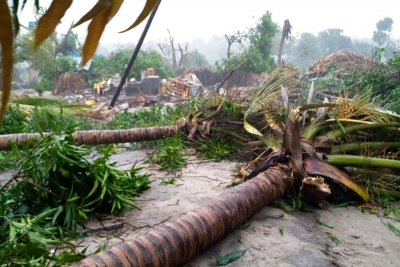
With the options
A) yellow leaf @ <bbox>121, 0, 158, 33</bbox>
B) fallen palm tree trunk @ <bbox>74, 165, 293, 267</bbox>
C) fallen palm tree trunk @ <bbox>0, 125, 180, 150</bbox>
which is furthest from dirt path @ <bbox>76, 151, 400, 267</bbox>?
fallen palm tree trunk @ <bbox>0, 125, 180, 150</bbox>

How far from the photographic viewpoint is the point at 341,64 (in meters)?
9.70

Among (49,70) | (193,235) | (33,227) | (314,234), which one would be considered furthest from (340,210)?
(49,70)

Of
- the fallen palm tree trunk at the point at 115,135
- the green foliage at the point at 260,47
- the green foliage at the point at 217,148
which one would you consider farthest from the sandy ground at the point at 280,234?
the green foliage at the point at 260,47

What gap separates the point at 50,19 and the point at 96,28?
0.18ft

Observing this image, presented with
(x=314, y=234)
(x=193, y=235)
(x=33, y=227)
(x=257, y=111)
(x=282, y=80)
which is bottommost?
(x=314, y=234)

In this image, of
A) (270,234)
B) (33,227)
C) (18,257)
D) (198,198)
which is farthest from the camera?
(198,198)

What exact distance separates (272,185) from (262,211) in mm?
210

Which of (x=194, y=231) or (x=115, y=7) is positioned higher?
(x=115, y=7)

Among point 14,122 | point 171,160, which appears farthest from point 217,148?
point 14,122

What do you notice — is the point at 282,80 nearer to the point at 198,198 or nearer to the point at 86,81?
the point at 198,198

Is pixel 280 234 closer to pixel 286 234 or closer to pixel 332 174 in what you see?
pixel 286 234

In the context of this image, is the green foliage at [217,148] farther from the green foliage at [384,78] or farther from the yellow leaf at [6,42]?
the yellow leaf at [6,42]

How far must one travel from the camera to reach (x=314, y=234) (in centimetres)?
227

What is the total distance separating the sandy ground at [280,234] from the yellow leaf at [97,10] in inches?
65.8
